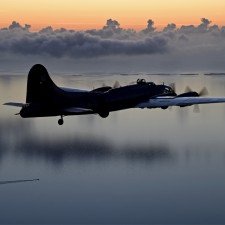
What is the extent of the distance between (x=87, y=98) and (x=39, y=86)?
8.52 m

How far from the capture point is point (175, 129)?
14725cm

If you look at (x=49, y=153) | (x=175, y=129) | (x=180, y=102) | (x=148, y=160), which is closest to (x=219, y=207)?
(x=180, y=102)

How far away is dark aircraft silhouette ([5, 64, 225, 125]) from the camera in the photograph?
70.4 m

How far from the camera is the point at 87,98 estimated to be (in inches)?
3002

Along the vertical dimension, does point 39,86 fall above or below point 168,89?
below

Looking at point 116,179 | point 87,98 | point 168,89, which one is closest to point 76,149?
point 116,179

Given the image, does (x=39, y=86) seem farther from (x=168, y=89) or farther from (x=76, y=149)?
(x=76, y=149)

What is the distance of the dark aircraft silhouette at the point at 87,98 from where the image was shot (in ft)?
231

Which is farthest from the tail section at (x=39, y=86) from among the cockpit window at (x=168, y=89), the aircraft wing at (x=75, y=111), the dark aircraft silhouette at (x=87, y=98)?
the cockpit window at (x=168, y=89)

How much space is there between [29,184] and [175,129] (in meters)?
73.6

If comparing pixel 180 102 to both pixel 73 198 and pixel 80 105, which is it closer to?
pixel 80 105

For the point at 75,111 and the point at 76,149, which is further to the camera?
the point at 76,149

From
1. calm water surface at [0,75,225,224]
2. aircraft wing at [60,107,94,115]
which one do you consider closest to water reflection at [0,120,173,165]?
calm water surface at [0,75,225,224]

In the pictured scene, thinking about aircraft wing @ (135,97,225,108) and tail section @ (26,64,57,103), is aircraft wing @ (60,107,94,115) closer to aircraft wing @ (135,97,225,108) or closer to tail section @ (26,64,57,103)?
tail section @ (26,64,57,103)
